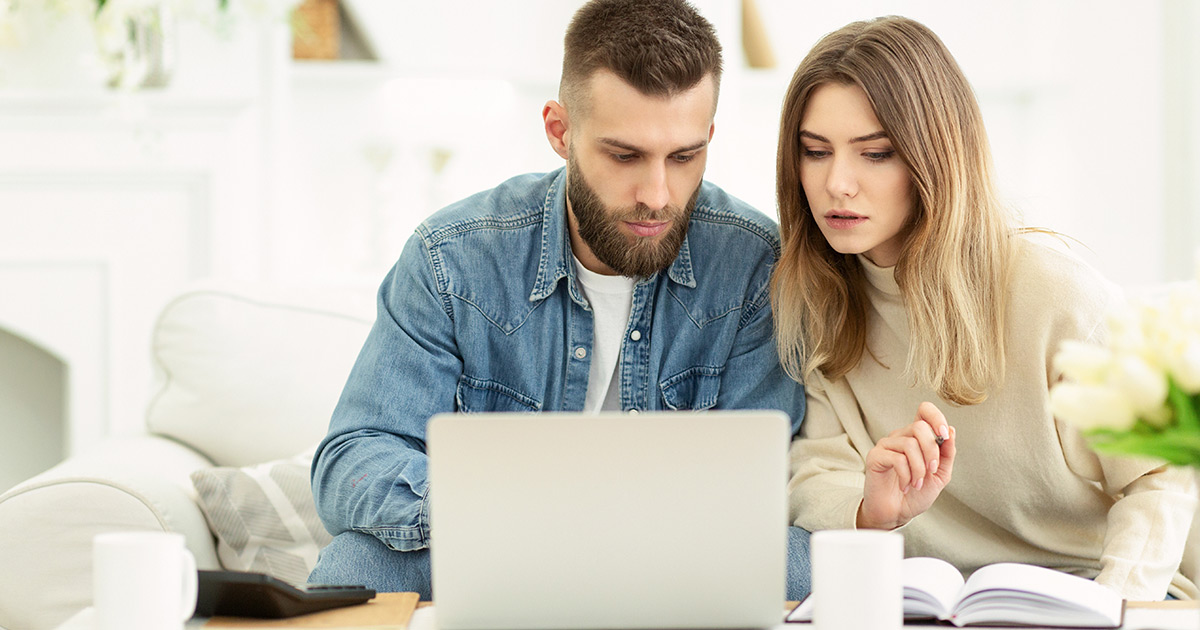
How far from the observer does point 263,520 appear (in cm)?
168

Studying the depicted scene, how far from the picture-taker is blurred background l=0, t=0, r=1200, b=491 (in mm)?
2846

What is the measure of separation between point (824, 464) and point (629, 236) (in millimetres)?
446

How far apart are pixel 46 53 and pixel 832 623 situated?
109 inches

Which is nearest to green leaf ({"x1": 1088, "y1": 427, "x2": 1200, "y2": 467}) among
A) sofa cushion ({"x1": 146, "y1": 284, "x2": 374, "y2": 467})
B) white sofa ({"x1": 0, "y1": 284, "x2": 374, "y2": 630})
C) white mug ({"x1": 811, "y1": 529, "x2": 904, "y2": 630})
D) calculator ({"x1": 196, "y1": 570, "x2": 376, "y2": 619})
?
white mug ({"x1": 811, "y1": 529, "x2": 904, "y2": 630})

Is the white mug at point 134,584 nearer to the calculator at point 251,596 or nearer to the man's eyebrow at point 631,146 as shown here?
the calculator at point 251,596

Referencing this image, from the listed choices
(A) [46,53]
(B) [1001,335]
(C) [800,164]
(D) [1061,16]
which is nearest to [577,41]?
(C) [800,164]

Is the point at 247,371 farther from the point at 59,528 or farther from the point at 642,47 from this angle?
the point at 642,47

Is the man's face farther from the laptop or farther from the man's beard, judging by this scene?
the laptop

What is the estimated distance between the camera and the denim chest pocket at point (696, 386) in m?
1.68

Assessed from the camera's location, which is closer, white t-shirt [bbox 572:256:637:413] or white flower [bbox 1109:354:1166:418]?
white flower [bbox 1109:354:1166:418]

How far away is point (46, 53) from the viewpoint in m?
2.89

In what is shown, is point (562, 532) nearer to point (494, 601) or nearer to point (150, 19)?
point (494, 601)

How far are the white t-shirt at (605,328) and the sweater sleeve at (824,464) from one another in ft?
0.96

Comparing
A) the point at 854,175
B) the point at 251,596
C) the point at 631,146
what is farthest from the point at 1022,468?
the point at 251,596
